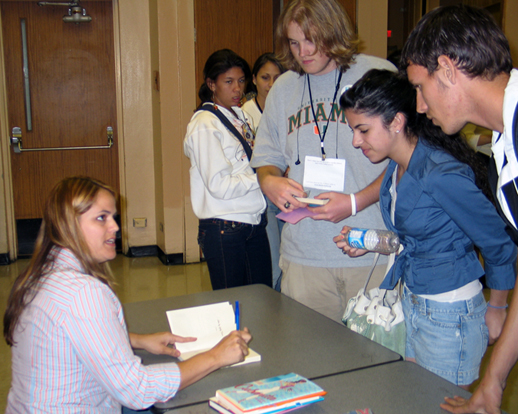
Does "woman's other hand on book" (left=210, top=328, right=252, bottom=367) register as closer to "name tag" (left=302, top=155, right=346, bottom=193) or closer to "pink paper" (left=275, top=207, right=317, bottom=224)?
"pink paper" (left=275, top=207, right=317, bottom=224)

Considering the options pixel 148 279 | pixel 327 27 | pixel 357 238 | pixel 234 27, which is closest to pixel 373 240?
pixel 357 238

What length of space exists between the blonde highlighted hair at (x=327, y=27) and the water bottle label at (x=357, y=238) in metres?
0.67

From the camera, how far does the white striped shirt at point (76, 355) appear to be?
1.16 metres

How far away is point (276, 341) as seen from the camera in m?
1.50

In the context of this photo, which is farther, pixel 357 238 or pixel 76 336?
pixel 357 238

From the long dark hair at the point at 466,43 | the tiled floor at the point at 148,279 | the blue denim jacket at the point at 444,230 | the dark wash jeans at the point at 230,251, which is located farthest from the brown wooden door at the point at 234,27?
the long dark hair at the point at 466,43

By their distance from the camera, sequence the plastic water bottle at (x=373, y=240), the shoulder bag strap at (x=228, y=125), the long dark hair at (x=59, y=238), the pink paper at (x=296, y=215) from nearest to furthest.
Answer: the long dark hair at (x=59, y=238) < the plastic water bottle at (x=373, y=240) < the pink paper at (x=296, y=215) < the shoulder bag strap at (x=228, y=125)

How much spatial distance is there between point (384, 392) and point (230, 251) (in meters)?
1.30

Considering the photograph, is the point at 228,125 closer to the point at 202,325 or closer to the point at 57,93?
the point at 202,325

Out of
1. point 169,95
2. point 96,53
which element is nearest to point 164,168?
point 169,95

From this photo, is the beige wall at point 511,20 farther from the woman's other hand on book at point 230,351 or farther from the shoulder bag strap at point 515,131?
the woman's other hand on book at point 230,351

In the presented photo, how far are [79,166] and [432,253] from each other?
14.6 feet

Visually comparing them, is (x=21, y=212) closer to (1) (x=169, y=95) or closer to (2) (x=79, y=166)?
(2) (x=79, y=166)

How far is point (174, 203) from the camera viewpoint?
4871 mm
